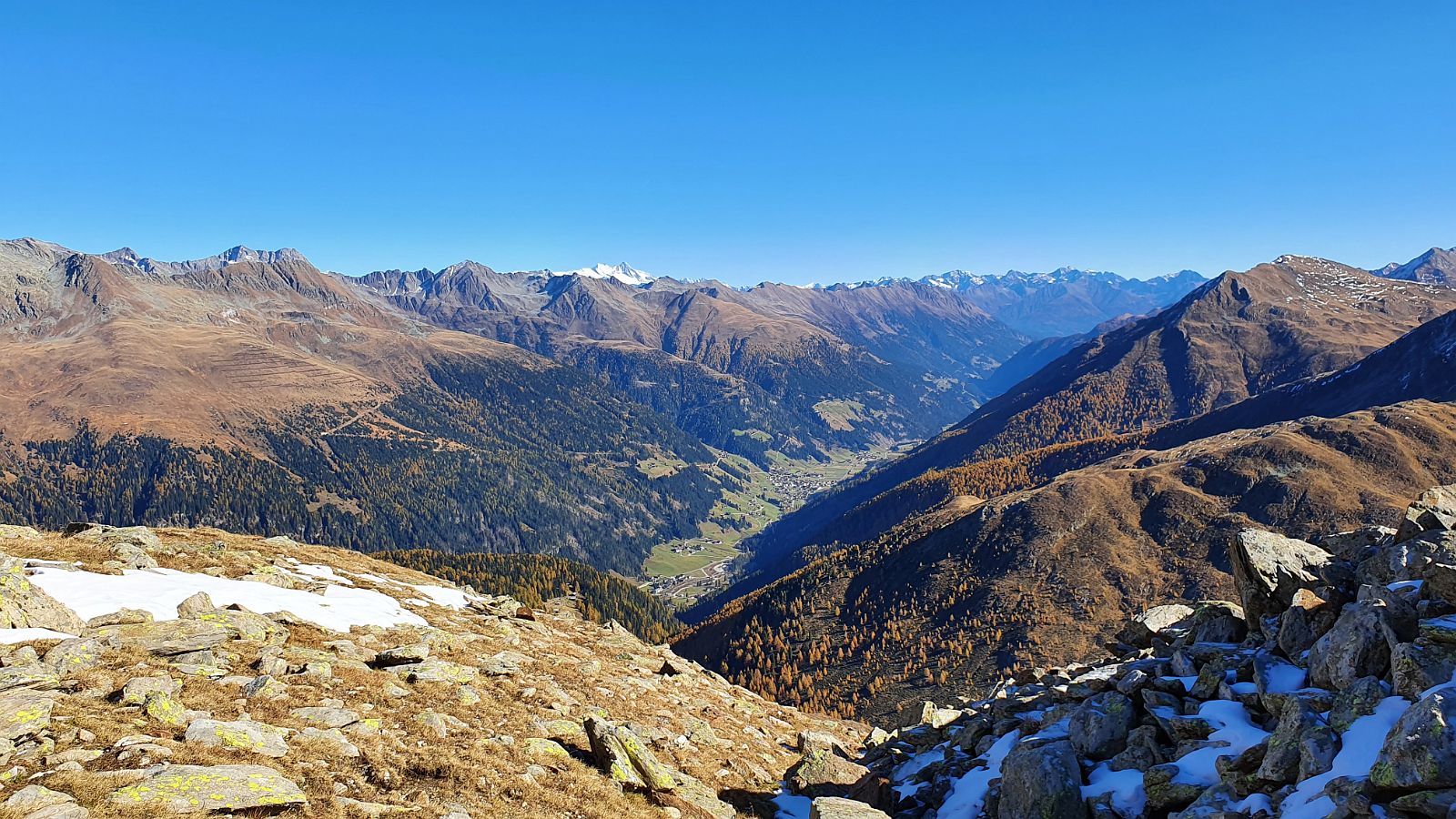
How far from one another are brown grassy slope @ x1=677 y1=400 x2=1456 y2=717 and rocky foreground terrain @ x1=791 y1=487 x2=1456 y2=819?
4342 inches

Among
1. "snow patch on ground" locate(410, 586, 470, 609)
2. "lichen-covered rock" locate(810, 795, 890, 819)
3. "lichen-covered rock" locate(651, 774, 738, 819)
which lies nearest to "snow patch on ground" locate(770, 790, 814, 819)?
"lichen-covered rock" locate(651, 774, 738, 819)

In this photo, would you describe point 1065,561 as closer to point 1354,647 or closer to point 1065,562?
point 1065,562

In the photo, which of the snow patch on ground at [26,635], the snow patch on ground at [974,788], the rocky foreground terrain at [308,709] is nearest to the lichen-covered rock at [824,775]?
the rocky foreground terrain at [308,709]

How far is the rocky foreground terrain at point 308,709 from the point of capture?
16312 millimetres

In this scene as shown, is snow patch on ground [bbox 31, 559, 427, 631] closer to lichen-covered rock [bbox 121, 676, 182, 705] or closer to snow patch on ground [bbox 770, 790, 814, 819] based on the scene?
lichen-covered rock [bbox 121, 676, 182, 705]

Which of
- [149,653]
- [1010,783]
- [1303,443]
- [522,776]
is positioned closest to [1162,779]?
[1010,783]

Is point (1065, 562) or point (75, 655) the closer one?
point (75, 655)

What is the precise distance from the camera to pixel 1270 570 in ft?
91.7

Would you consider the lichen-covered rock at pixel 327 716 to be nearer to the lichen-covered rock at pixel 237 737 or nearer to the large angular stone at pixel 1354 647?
the lichen-covered rock at pixel 237 737

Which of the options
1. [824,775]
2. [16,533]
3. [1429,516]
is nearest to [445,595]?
[16,533]

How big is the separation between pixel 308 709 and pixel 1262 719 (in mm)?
32705

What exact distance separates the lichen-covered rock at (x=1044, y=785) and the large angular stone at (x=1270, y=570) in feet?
40.7

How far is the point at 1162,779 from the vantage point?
64.5 feet

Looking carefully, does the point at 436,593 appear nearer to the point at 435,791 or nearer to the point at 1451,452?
the point at 435,791
